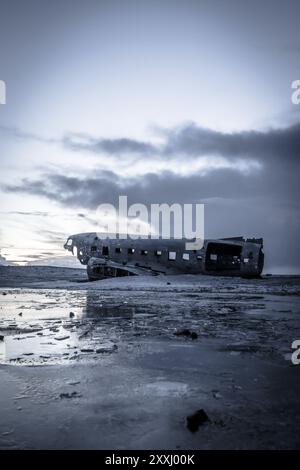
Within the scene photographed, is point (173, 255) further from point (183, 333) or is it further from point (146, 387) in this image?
point (146, 387)

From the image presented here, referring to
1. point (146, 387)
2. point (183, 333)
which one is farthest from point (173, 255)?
point (146, 387)

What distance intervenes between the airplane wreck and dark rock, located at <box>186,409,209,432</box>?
90.1ft

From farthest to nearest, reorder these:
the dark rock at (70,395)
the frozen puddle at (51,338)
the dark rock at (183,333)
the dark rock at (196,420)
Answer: the dark rock at (183,333) → the frozen puddle at (51,338) → the dark rock at (70,395) → the dark rock at (196,420)

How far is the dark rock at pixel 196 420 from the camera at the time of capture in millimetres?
2335

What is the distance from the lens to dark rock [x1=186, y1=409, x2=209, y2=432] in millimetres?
2335

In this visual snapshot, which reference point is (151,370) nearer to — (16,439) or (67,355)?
(67,355)

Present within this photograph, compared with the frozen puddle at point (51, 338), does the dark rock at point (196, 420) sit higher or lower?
higher

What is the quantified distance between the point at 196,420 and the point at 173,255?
2867 cm

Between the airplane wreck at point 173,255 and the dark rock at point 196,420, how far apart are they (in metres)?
27.5

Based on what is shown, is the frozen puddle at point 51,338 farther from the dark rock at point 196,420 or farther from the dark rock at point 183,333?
the dark rock at point 196,420

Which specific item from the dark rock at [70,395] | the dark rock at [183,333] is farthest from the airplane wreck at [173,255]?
the dark rock at [70,395]

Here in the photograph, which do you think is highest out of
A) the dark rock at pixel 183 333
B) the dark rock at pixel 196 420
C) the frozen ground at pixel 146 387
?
the dark rock at pixel 196 420

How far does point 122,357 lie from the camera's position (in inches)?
168

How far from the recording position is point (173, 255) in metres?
31.0
